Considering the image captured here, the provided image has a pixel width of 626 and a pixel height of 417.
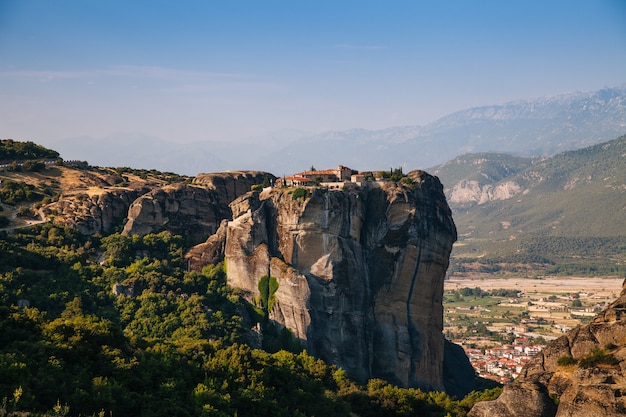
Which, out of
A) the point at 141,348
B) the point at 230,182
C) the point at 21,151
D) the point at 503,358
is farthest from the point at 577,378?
the point at 503,358

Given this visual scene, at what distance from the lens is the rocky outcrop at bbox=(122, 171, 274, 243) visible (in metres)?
72.4

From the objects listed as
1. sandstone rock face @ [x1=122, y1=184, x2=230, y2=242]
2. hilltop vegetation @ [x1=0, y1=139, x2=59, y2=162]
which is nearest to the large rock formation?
sandstone rock face @ [x1=122, y1=184, x2=230, y2=242]

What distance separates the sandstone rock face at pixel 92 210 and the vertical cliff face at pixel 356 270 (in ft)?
44.2

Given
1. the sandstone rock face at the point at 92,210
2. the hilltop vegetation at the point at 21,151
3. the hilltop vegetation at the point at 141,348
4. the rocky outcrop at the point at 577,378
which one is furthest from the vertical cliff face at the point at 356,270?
the hilltop vegetation at the point at 21,151

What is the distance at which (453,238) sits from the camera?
70750 mm

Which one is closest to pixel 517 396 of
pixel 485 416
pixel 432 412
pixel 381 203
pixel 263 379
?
pixel 485 416

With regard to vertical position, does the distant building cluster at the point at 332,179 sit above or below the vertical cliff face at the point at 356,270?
above

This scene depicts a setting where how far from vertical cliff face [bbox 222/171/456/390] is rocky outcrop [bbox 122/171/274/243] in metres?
7.90

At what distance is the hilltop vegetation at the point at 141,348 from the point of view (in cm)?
3600

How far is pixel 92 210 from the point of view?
72.6m

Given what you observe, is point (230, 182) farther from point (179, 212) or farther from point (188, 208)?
point (179, 212)

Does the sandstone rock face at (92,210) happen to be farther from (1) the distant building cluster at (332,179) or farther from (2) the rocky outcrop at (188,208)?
(1) the distant building cluster at (332,179)

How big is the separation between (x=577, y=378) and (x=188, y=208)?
157ft

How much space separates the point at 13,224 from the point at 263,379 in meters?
36.4
